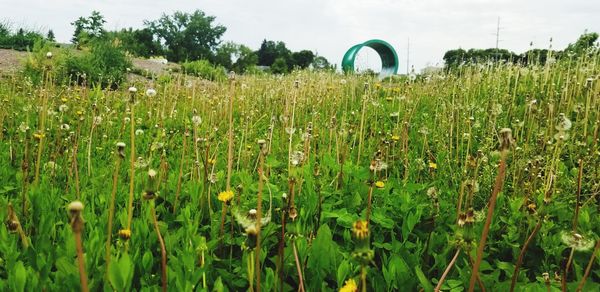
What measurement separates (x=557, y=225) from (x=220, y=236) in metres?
1.46

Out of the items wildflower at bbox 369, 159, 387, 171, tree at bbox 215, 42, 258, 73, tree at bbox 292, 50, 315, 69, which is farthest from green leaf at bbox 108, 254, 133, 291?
tree at bbox 292, 50, 315, 69

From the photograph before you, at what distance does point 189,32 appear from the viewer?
60.8 m

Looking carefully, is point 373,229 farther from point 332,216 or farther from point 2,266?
point 2,266

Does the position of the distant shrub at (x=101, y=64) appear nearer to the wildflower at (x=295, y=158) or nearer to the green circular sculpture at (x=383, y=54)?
the green circular sculpture at (x=383, y=54)

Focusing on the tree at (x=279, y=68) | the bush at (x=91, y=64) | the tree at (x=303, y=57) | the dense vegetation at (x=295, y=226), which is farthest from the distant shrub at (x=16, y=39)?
the tree at (x=303, y=57)

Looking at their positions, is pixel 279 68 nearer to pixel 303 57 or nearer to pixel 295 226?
pixel 303 57

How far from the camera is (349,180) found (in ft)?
8.03

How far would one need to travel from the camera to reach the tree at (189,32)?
5997 cm

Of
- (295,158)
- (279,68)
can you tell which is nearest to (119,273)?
(295,158)

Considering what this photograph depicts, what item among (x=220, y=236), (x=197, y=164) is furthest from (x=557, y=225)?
(x=197, y=164)

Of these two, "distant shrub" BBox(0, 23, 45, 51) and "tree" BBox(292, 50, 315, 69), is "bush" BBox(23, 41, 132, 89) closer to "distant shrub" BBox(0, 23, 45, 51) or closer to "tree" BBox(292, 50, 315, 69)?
"distant shrub" BBox(0, 23, 45, 51)

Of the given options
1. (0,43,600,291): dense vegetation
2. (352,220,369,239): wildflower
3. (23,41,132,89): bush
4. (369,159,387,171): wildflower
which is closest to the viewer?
(352,220,369,239): wildflower

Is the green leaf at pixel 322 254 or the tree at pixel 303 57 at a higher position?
the tree at pixel 303 57

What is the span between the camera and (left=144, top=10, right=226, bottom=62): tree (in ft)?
197
